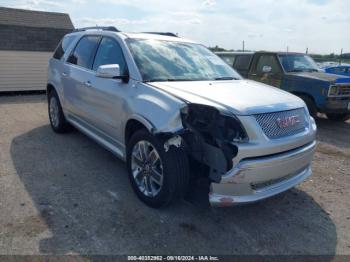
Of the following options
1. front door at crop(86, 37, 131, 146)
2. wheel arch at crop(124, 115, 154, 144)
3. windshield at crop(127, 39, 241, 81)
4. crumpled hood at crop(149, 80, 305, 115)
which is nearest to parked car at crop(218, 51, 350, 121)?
windshield at crop(127, 39, 241, 81)

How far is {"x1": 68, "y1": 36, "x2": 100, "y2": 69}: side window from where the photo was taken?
5.18 meters

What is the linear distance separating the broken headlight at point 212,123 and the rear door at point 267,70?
587 cm

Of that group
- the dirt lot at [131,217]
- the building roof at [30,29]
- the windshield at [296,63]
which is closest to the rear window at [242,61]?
the windshield at [296,63]

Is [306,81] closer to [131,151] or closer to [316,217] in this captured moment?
[316,217]

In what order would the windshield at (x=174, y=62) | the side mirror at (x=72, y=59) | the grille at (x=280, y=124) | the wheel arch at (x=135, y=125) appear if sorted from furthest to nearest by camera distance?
the side mirror at (x=72, y=59) < the windshield at (x=174, y=62) < the wheel arch at (x=135, y=125) < the grille at (x=280, y=124)

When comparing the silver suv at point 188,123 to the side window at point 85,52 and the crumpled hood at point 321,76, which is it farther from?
the crumpled hood at point 321,76

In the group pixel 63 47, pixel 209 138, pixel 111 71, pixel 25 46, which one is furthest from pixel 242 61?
pixel 25 46

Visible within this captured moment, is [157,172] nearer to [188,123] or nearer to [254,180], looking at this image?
[188,123]

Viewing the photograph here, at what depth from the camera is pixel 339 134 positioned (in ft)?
25.5

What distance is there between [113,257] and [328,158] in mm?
4370

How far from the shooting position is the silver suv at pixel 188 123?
→ 3227 millimetres

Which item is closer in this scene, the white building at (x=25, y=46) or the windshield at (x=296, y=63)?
the windshield at (x=296, y=63)

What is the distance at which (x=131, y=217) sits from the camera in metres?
3.65

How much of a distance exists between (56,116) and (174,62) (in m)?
3.30
